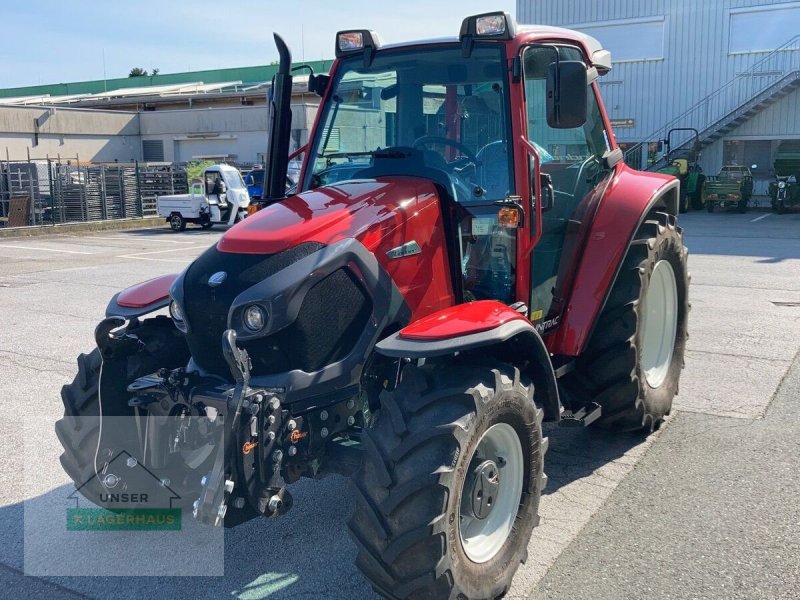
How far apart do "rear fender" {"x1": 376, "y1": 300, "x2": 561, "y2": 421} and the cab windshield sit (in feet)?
2.64

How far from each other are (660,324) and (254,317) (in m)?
3.43

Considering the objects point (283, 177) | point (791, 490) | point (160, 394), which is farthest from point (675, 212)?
point (160, 394)

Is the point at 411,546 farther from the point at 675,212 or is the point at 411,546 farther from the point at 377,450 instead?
the point at 675,212

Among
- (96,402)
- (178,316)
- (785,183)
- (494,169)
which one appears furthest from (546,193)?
(785,183)

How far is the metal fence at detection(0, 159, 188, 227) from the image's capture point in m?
24.3

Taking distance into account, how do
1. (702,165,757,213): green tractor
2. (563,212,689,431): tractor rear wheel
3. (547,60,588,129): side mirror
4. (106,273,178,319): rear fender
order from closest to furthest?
(547,60,588,129): side mirror
(106,273,178,319): rear fender
(563,212,689,431): tractor rear wheel
(702,165,757,213): green tractor

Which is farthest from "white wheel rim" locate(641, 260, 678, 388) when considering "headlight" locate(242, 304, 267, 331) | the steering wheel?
"headlight" locate(242, 304, 267, 331)

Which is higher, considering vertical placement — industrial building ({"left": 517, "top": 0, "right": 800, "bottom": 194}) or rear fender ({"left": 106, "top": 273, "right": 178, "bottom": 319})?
industrial building ({"left": 517, "top": 0, "right": 800, "bottom": 194})

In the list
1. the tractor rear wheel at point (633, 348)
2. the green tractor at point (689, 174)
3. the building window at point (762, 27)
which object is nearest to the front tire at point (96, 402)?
the tractor rear wheel at point (633, 348)

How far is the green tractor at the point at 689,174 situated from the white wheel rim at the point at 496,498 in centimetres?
2498

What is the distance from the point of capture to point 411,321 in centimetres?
390

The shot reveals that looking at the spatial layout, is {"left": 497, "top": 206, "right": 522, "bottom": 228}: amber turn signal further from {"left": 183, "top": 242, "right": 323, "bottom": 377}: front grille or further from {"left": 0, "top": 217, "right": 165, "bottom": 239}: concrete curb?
{"left": 0, "top": 217, "right": 165, "bottom": 239}: concrete curb

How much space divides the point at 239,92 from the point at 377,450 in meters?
41.2

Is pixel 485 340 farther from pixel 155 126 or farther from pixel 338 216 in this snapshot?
pixel 155 126
